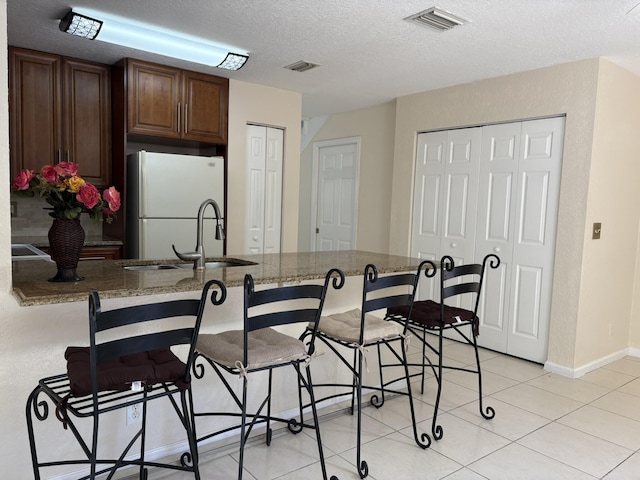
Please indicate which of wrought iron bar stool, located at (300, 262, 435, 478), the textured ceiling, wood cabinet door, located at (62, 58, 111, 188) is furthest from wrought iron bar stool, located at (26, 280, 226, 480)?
wood cabinet door, located at (62, 58, 111, 188)

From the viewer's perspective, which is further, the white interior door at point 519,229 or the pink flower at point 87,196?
the white interior door at point 519,229

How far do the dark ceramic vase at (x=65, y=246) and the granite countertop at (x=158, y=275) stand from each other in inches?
2.5

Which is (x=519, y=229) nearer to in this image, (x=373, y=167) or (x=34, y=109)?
(x=373, y=167)

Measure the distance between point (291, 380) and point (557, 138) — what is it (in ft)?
8.95

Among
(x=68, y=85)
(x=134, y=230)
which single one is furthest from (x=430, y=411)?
(x=68, y=85)

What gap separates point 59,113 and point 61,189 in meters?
2.35

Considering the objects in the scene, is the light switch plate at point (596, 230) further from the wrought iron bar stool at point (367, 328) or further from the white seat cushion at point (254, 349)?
the white seat cushion at point (254, 349)

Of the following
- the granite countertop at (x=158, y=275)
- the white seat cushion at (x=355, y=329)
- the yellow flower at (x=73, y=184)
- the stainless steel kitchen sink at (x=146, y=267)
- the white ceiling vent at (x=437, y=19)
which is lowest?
the white seat cushion at (x=355, y=329)

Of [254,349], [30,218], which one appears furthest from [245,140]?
[254,349]

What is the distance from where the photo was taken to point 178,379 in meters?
1.57

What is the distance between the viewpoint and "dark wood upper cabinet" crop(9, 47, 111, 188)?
3521mm

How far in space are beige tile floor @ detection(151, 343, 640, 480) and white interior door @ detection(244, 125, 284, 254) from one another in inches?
84.8

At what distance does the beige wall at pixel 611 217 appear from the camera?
3.52 meters

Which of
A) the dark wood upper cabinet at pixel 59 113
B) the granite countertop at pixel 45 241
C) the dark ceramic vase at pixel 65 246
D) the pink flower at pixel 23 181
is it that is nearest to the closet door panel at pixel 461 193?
the granite countertop at pixel 45 241
